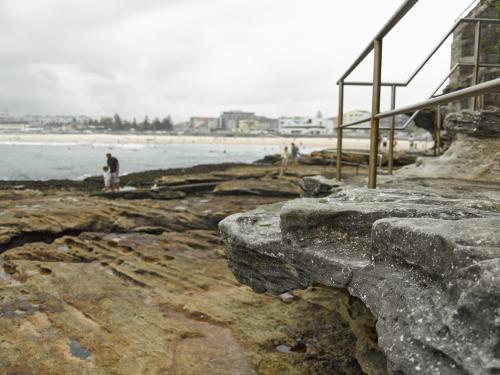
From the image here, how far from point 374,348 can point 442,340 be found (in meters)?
1.29

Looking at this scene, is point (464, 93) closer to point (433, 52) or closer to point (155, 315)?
point (155, 315)

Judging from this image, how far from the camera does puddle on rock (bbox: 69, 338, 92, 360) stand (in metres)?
3.50

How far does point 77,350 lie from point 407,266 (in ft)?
9.78

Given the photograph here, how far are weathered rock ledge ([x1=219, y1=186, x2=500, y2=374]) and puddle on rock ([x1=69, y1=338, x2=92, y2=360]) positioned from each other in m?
1.65

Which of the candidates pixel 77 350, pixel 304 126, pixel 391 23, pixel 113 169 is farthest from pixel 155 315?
pixel 304 126

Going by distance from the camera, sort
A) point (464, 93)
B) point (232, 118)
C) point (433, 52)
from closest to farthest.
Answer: point (464, 93)
point (433, 52)
point (232, 118)

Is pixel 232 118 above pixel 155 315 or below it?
above

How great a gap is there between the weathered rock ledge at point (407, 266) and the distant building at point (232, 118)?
563ft

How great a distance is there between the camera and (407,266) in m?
2.03

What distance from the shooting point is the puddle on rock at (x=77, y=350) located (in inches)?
138

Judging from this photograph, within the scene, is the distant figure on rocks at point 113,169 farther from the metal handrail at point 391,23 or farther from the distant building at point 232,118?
the distant building at point 232,118

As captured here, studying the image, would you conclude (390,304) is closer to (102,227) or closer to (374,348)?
(374,348)

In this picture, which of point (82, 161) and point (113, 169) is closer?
point (113, 169)

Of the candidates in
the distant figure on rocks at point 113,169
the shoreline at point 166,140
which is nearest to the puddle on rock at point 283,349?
the distant figure on rocks at point 113,169
